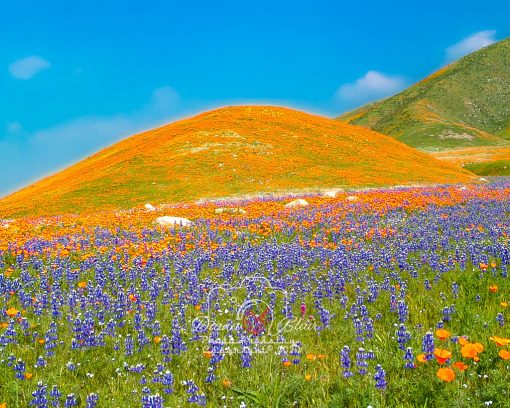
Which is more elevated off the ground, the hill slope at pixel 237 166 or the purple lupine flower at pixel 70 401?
the hill slope at pixel 237 166

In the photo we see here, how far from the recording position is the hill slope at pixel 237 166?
40.0 m

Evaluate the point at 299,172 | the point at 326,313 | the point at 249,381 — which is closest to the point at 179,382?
the point at 249,381

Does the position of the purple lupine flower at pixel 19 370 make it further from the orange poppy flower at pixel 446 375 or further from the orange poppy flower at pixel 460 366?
the orange poppy flower at pixel 460 366

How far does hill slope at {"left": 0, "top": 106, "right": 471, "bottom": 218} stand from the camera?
40031 mm

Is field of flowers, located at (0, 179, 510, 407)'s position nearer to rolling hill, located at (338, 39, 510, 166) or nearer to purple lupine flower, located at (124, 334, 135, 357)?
purple lupine flower, located at (124, 334, 135, 357)

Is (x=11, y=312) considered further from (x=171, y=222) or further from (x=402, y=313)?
(x=171, y=222)

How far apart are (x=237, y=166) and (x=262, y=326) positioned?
137ft

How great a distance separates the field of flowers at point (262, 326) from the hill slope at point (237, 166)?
90.4 feet

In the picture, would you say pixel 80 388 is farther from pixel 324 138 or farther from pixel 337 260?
pixel 324 138

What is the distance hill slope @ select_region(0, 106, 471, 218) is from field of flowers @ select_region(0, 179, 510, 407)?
27544 mm

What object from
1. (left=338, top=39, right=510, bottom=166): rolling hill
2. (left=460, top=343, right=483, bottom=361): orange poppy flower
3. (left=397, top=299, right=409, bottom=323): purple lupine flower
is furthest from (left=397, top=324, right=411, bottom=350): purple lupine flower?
(left=338, top=39, right=510, bottom=166): rolling hill

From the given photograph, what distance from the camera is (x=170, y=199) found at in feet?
124

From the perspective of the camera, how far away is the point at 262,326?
606 centimetres

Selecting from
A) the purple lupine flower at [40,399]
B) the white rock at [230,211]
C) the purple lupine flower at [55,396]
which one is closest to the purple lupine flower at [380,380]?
the purple lupine flower at [55,396]
